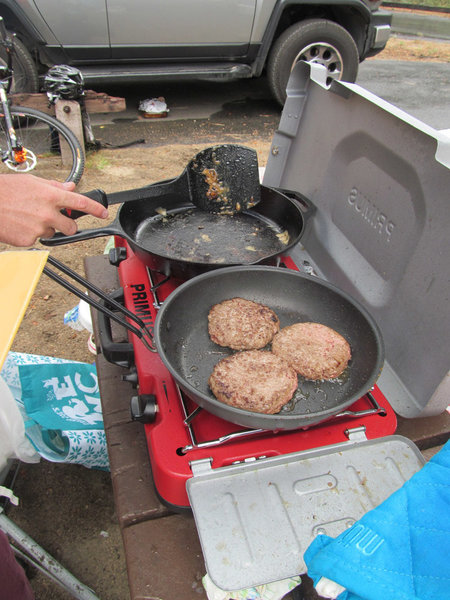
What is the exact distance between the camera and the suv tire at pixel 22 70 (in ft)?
16.1

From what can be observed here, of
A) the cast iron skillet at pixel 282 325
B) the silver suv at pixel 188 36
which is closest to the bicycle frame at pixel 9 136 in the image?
the silver suv at pixel 188 36

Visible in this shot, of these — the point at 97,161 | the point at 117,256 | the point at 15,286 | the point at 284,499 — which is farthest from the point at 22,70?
the point at 284,499

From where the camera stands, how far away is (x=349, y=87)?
1.67m

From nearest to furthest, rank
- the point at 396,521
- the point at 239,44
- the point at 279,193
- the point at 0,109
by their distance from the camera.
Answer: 1. the point at 396,521
2. the point at 279,193
3. the point at 0,109
4. the point at 239,44

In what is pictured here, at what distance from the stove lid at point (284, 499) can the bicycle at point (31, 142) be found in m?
3.95

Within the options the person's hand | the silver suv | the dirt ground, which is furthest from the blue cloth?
the silver suv

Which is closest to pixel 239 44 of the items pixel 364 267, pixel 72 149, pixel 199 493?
pixel 72 149

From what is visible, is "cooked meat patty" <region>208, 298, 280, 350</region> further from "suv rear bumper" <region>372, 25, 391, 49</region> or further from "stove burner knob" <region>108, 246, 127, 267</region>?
"suv rear bumper" <region>372, 25, 391, 49</region>

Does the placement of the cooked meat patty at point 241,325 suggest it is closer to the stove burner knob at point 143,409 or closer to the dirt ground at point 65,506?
the stove burner knob at point 143,409

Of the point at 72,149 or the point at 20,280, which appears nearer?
the point at 20,280

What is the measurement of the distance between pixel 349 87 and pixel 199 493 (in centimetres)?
156

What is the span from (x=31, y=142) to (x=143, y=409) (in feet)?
16.3

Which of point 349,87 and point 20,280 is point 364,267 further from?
point 20,280

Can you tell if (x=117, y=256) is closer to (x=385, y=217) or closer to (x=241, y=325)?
(x=241, y=325)
